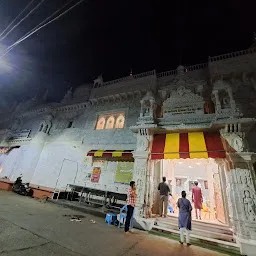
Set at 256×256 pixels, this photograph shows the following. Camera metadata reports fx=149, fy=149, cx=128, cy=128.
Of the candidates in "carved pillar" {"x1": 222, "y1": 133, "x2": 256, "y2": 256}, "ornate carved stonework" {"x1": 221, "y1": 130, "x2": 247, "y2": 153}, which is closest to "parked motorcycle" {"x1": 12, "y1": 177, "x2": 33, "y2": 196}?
"carved pillar" {"x1": 222, "y1": 133, "x2": 256, "y2": 256}

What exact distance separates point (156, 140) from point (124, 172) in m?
3.65

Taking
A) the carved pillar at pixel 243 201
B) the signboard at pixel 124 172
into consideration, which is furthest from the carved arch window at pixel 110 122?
the carved pillar at pixel 243 201

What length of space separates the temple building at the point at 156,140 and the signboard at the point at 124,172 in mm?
64

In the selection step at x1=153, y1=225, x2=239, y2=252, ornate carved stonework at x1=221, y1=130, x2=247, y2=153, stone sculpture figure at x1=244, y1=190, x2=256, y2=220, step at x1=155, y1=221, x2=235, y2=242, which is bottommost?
step at x1=153, y1=225, x2=239, y2=252

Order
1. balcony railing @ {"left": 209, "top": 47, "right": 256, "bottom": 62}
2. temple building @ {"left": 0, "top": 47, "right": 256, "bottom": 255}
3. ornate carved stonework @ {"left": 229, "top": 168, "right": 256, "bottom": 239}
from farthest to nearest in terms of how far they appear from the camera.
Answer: balcony railing @ {"left": 209, "top": 47, "right": 256, "bottom": 62}
temple building @ {"left": 0, "top": 47, "right": 256, "bottom": 255}
ornate carved stonework @ {"left": 229, "top": 168, "right": 256, "bottom": 239}

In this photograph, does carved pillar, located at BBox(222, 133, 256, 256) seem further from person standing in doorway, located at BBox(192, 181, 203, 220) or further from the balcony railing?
the balcony railing

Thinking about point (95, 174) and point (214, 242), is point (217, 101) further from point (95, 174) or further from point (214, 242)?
point (95, 174)

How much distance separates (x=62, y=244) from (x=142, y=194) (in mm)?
3925

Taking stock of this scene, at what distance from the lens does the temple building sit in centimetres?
631

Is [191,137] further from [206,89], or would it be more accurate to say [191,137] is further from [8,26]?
[8,26]

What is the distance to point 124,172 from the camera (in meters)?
10.2

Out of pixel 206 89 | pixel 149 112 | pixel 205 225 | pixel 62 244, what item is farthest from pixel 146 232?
pixel 206 89

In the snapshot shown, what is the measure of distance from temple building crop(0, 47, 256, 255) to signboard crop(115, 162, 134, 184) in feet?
0.21

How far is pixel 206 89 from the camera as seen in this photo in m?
10.2
